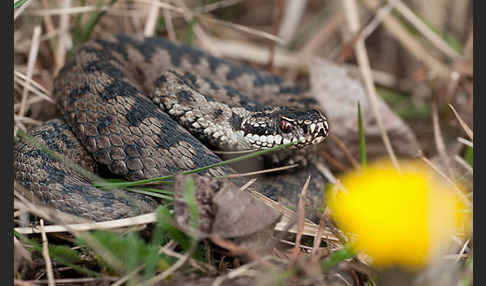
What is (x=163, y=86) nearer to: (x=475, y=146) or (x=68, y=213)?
(x=68, y=213)

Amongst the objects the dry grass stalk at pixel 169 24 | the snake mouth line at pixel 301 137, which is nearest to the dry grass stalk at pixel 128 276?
the snake mouth line at pixel 301 137

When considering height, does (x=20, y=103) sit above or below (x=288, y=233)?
above

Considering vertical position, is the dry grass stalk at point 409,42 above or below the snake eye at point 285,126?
above

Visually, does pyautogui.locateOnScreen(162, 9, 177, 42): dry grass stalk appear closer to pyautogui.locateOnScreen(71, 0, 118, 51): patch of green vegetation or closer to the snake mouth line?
pyautogui.locateOnScreen(71, 0, 118, 51): patch of green vegetation

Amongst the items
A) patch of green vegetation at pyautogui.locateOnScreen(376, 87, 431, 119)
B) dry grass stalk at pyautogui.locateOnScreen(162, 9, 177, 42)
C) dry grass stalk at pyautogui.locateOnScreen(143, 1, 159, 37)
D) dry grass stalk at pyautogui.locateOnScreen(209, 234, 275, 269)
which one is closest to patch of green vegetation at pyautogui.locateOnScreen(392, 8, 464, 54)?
patch of green vegetation at pyautogui.locateOnScreen(376, 87, 431, 119)

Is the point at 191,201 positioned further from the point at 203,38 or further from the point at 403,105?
the point at 403,105

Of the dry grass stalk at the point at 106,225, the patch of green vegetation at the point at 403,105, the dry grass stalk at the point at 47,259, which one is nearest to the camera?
the dry grass stalk at the point at 47,259

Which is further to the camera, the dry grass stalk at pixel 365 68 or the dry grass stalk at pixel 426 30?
the dry grass stalk at pixel 426 30

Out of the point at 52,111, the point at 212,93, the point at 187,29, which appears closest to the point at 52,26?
the point at 52,111

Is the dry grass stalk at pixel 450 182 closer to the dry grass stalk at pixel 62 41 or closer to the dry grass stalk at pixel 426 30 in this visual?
the dry grass stalk at pixel 426 30
